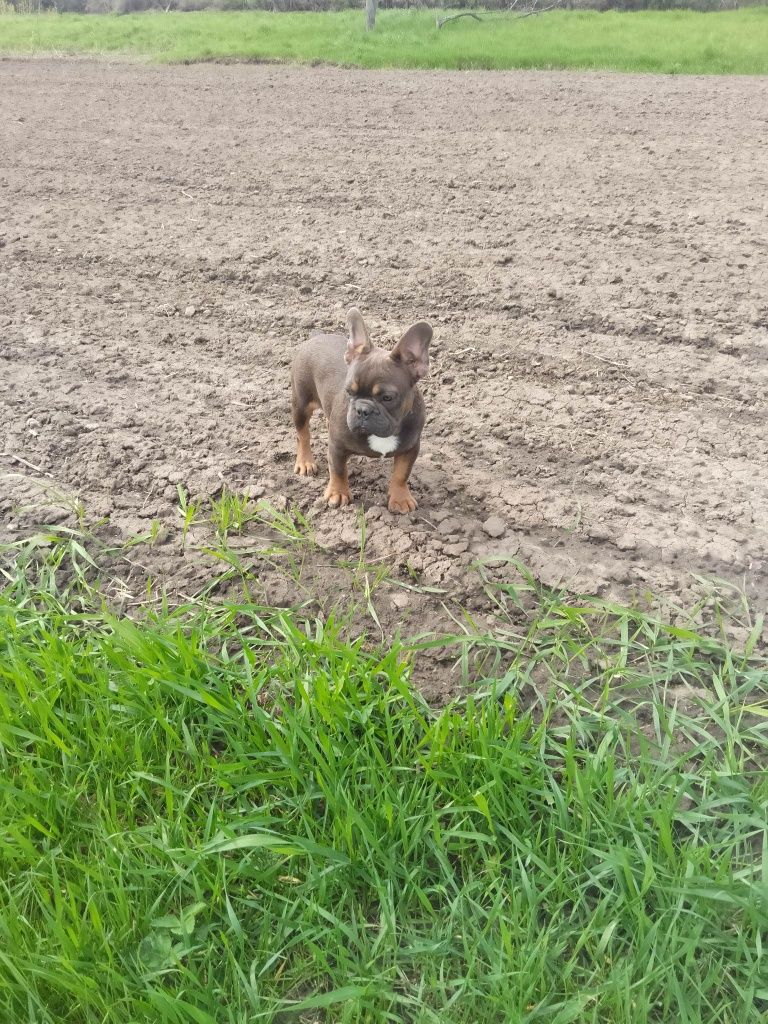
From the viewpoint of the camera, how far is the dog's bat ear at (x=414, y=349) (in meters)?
3.14

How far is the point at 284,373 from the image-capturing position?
15.7 ft

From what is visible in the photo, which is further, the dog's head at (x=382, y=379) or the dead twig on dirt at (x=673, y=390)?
the dead twig on dirt at (x=673, y=390)

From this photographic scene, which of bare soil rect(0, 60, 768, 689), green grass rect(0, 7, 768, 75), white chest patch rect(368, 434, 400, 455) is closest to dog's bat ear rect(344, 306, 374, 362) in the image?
white chest patch rect(368, 434, 400, 455)

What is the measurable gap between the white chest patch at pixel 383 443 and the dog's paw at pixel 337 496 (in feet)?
1.32

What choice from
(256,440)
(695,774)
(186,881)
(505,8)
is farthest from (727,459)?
(505,8)

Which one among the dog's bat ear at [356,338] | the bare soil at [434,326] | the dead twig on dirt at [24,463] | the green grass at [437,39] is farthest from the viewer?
the green grass at [437,39]

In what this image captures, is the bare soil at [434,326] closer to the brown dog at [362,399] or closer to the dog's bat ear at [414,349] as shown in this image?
the brown dog at [362,399]

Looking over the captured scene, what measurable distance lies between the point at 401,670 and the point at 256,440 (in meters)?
1.94

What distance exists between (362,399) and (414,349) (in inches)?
12.8

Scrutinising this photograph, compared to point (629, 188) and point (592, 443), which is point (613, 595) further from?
point (629, 188)

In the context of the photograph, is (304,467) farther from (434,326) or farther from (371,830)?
(371,830)

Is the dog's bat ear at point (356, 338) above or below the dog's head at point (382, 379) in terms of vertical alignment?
above

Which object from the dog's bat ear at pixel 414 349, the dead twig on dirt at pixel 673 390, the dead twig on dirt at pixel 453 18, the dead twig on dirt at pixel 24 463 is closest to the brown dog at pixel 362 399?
the dog's bat ear at pixel 414 349

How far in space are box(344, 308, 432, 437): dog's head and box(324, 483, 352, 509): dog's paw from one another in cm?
55
